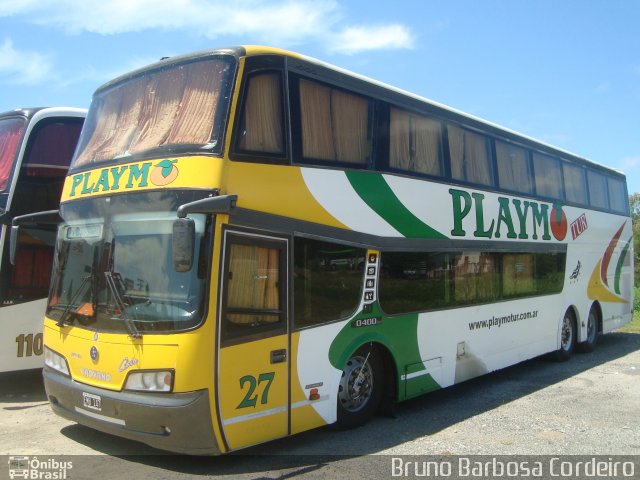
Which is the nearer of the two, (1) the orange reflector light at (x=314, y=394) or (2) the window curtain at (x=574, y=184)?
(1) the orange reflector light at (x=314, y=394)

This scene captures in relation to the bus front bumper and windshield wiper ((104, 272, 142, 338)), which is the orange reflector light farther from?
windshield wiper ((104, 272, 142, 338))

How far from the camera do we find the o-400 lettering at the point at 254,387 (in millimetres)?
5668

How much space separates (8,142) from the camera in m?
9.05

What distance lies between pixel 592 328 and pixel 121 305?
11355mm

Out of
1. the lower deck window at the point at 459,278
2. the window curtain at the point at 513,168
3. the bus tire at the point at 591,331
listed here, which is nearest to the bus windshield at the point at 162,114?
the lower deck window at the point at 459,278

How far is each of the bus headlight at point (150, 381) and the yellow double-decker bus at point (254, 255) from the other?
0.02 meters

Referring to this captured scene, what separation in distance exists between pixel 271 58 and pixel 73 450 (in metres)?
4.44

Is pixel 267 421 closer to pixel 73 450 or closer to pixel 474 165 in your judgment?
pixel 73 450

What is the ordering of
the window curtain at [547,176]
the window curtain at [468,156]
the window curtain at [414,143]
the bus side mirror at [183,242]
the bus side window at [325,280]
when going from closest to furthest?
the bus side mirror at [183,242] → the bus side window at [325,280] → the window curtain at [414,143] → the window curtain at [468,156] → the window curtain at [547,176]

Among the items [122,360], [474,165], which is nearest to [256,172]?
[122,360]

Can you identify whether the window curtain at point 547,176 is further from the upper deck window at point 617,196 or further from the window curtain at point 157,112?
the window curtain at point 157,112

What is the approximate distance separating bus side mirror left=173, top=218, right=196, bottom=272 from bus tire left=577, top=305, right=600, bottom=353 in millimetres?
10660

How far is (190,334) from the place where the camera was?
Answer: 208 inches

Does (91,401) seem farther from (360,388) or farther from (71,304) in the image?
(360,388)
